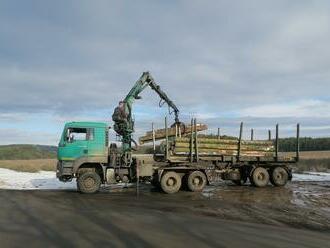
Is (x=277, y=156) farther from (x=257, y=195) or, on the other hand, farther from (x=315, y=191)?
(x=257, y=195)

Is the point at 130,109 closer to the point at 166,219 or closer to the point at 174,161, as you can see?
the point at 174,161

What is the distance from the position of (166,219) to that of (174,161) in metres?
9.48

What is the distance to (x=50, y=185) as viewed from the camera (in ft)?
Answer: 87.6

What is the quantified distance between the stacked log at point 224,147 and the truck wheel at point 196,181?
0.99 metres

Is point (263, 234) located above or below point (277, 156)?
below

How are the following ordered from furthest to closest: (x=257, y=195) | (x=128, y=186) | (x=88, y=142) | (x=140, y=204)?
(x=128, y=186) → (x=88, y=142) → (x=257, y=195) → (x=140, y=204)

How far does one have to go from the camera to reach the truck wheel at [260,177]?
81.5 feet

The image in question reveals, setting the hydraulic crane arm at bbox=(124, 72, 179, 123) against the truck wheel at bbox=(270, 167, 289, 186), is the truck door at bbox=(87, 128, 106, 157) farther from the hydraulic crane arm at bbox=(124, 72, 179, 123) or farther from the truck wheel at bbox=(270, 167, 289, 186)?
the truck wheel at bbox=(270, 167, 289, 186)

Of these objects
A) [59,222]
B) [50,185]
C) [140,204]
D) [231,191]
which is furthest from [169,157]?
[59,222]

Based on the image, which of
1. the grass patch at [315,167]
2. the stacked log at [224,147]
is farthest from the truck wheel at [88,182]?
the grass patch at [315,167]

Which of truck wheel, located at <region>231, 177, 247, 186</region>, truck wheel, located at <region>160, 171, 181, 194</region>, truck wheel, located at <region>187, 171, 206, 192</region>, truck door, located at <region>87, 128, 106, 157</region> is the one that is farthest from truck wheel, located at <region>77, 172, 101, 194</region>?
truck wheel, located at <region>231, 177, 247, 186</region>

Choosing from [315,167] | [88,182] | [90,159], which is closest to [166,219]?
[88,182]

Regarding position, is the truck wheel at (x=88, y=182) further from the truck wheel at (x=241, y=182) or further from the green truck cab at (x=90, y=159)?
the truck wheel at (x=241, y=182)

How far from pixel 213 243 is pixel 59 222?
4.49 meters
